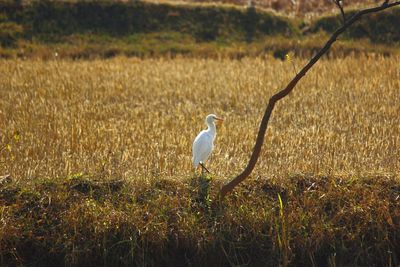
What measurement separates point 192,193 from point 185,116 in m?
4.46

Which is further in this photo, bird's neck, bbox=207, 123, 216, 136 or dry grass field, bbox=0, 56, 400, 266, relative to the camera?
bird's neck, bbox=207, 123, 216, 136

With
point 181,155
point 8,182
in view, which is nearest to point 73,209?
point 8,182

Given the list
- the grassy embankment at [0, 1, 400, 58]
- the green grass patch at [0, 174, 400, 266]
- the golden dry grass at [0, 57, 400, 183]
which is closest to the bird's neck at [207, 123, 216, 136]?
the golden dry grass at [0, 57, 400, 183]

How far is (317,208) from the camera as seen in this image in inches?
331

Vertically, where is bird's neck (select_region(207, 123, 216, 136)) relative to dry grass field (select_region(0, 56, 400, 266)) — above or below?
above

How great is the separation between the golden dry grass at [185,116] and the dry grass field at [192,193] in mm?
46

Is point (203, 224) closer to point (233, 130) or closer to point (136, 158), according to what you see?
point (136, 158)

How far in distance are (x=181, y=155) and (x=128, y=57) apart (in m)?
11.4

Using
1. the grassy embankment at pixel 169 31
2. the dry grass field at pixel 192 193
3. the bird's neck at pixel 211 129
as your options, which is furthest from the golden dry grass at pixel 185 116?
the grassy embankment at pixel 169 31

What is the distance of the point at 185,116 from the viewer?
12.9m

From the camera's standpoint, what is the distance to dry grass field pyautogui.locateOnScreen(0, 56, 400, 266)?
A: 26.9 ft

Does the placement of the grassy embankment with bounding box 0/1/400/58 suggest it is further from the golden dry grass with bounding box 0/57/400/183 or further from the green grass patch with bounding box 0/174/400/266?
the green grass patch with bounding box 0/174/400/266

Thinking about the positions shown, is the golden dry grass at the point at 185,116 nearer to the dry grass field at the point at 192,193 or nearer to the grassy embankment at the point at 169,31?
the dry grass field at the point at 192,193

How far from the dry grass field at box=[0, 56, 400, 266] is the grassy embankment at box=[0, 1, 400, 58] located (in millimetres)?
8558
